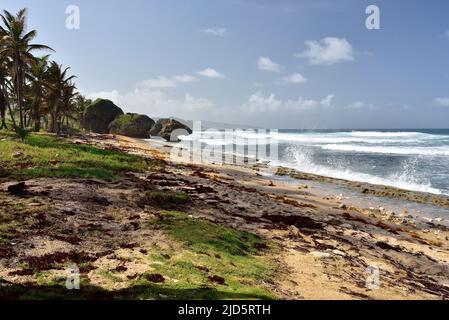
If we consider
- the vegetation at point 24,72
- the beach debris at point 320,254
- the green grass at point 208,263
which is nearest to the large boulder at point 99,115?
the vegetation at point 24,72

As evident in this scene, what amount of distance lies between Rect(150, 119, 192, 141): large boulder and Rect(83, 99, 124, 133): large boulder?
10.8 m

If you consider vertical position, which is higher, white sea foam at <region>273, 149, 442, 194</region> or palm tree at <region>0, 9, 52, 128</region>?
palm tree at <region>0, 9, 52, 128</region>

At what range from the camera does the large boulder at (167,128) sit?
86.9m

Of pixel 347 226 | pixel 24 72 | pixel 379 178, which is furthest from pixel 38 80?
pixel 347 226

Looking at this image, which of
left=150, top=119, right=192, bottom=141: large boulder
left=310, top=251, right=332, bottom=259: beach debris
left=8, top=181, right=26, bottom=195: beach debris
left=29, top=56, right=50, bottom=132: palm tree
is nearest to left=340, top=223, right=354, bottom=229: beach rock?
left=310, top=251, right=332, bottom=259: beach debris

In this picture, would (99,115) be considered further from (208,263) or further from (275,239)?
(208,263)

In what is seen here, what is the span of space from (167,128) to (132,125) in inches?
441

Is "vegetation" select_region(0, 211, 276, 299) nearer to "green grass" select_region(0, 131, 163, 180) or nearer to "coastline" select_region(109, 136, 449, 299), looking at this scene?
"coastline" select_region(109, 136, 449, 299)

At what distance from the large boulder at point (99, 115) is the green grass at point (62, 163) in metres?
60.0

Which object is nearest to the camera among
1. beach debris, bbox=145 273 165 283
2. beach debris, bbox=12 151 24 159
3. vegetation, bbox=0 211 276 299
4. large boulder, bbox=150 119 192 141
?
vegetation, bbox=0 211 276 299

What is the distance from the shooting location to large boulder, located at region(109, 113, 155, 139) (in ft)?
264
